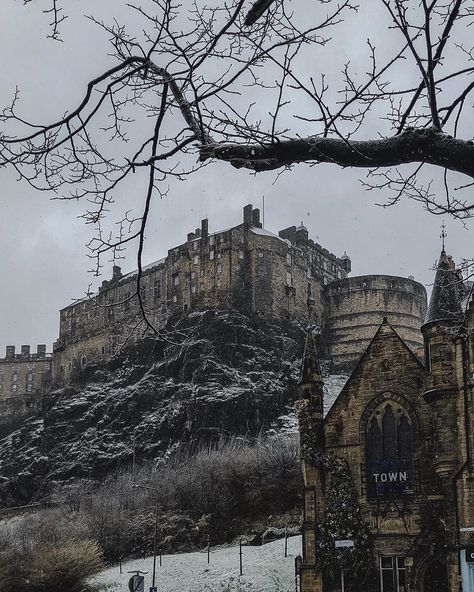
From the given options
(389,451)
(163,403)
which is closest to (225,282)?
(163,403)

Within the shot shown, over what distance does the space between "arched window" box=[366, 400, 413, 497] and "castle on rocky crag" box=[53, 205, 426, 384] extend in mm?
66349

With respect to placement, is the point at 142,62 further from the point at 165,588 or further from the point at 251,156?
the point at 165,588

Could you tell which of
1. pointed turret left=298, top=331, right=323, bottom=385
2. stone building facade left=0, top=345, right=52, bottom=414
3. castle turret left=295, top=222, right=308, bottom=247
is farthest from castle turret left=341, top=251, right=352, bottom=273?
pointed turret left=298, top=331, right=323, bottom=385

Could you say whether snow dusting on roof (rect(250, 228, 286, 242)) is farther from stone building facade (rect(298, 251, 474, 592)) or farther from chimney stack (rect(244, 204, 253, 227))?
stone building facade (rect(298, 251, 474, 592))

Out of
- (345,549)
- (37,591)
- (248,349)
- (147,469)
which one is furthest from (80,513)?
(345,549)

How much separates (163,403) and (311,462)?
61.8 metres

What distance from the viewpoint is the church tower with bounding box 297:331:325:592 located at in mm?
31609

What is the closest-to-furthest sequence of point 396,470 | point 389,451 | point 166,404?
1. point 396,470
2. point 389,451
3. point 166,404

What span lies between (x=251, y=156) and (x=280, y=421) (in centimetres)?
8325

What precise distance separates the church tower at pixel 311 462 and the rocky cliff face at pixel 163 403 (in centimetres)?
5336

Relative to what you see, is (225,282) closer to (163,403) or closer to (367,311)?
(163,403)

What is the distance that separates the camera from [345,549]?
1228 inches

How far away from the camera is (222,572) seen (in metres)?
49.3

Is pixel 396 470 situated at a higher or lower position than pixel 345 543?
higher
